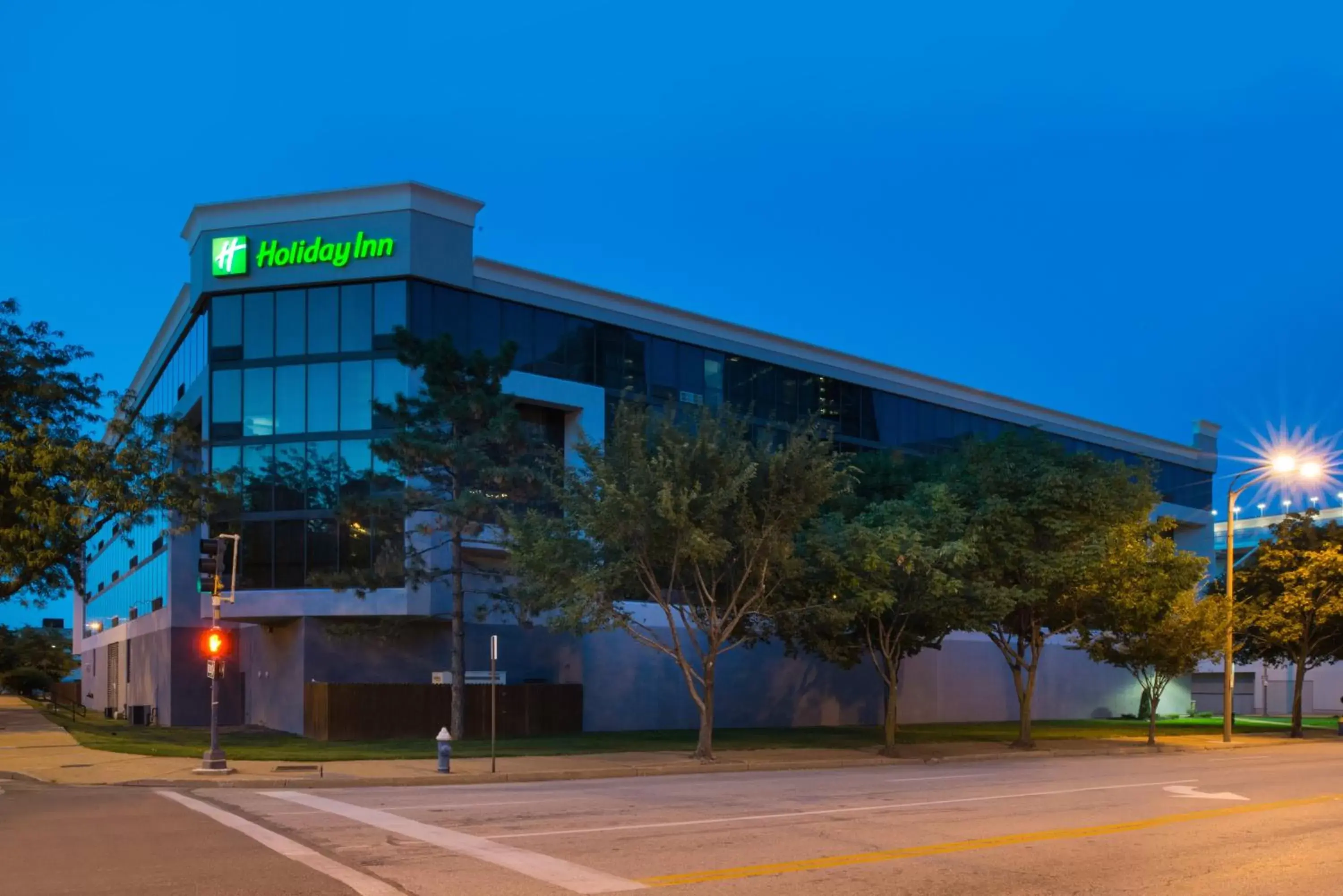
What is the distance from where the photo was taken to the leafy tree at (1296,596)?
4206cm

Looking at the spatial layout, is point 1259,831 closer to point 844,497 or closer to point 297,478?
point 844,497

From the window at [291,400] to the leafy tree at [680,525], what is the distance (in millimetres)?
13462

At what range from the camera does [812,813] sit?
1634 centimetres

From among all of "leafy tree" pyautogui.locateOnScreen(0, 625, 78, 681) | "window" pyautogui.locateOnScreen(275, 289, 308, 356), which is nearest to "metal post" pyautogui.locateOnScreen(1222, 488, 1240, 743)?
"window" pyautogui.locateOnScreen(275, 289, 308, 356)

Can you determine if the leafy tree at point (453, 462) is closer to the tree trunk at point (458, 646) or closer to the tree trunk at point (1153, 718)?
the tree trunk at point (458, 646)

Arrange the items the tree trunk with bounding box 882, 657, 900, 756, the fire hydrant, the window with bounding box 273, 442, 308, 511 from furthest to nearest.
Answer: the window with bounding box 273, 442, 308, 511 < the tree trunk with bounding box 882, 657, 900, 756 < the fire hydrant

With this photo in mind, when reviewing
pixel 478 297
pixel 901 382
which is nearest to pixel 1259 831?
pixel 478 297

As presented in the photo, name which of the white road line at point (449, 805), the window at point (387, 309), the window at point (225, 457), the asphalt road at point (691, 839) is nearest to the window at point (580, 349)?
the window at point (387, 309)

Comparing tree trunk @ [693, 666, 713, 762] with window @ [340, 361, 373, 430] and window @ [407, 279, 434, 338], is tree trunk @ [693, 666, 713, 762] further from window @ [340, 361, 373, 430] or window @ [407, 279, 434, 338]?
window @ [407, 279, 434, 338]

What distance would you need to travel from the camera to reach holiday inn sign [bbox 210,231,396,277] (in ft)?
126

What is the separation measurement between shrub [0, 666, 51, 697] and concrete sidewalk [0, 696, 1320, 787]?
166 ft

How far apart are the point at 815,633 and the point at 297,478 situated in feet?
59.1

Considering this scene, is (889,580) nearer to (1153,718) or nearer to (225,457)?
(1153,718)

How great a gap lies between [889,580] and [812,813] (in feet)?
44.0
